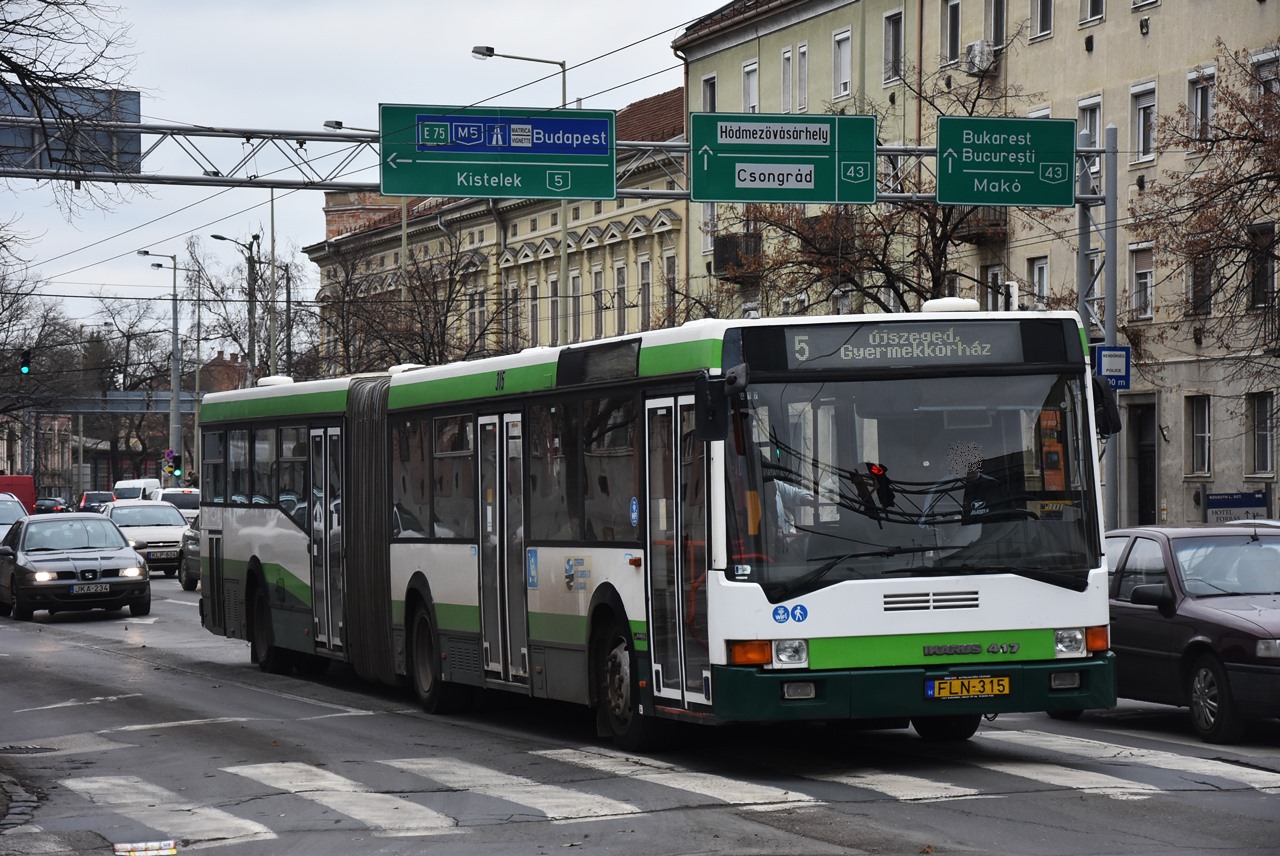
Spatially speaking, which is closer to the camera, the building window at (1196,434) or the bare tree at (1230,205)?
the bare tree at (1230,205)

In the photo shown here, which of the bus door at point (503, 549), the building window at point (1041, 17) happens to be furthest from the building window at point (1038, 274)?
the bus door at point (503, 549)

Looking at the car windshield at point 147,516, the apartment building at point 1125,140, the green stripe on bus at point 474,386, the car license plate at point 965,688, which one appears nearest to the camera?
the car license plate at point 965,688

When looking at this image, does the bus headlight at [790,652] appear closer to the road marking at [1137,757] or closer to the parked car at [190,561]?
the road marking at [1137,757]

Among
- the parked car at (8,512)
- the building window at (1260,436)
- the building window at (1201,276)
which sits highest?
the building window at (1201,276)

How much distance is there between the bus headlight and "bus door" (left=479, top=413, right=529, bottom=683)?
3753mm

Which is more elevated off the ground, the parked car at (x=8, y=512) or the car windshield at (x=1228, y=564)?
the parked car at (x=8, y=512)

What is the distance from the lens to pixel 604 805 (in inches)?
452

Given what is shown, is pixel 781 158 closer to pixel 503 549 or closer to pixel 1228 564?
pixel 503 549

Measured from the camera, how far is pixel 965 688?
1266 cm

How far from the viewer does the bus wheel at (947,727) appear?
1456cm

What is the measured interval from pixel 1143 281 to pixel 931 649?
105 feet

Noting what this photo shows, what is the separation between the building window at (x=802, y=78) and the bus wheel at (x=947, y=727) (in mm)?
42229

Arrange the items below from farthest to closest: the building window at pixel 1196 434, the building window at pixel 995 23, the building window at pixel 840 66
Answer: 1. the building window at pixel 840 66
2. the building window at pixel 995 23
3. the building window at pixel 1196 434

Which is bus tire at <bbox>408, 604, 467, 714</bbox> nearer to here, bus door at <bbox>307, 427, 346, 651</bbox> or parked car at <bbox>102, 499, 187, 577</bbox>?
bus door at <bbox>307, 427, 346, 651</bbox>
